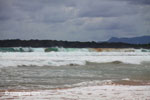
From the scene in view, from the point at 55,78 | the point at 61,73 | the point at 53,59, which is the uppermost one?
the point at 55,78

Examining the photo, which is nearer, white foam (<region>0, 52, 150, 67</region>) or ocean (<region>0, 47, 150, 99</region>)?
ocean (<region>0, 47, 150, 99</region>)

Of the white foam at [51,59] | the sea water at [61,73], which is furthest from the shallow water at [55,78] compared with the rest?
the white foam at [51,59]

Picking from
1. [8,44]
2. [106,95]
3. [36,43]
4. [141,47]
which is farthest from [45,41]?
[106,95]

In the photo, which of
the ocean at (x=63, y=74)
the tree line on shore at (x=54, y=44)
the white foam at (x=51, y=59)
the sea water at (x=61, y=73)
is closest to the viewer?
the ocean at (x=63, y=74)

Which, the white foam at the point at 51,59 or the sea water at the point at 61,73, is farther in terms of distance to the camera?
the white foam at the point at 51,59

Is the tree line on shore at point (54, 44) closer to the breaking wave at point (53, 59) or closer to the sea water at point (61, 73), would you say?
the breaking wave at point (53, 59)

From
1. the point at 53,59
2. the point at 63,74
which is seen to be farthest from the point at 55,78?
the point at 53,59

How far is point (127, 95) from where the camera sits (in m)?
9.21

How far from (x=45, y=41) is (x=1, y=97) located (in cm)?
7908

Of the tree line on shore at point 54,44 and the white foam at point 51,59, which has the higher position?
the tree line on shore at point 54,44

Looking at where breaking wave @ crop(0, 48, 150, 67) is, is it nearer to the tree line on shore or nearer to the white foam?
the white foam

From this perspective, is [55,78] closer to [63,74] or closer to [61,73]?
[63,74]

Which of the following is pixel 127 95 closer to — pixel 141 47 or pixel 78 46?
pixel 78 46

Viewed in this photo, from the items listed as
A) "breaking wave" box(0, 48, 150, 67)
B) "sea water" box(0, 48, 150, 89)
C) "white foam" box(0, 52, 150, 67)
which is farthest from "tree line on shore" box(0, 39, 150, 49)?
"sea water" box(0, 48, 150, 89)
